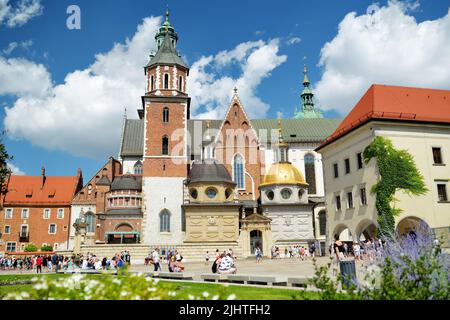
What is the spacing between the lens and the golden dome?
49250 mm

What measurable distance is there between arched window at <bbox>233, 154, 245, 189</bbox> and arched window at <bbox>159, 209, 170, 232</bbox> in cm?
1020

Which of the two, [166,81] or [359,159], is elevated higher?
[166,81]

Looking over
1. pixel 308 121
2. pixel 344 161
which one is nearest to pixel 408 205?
pixel 344 161

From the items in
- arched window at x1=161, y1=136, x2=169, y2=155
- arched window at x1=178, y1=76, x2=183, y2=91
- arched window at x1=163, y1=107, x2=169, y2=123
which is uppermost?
arched window at x1=178, y1=76, x2=183, y2=91

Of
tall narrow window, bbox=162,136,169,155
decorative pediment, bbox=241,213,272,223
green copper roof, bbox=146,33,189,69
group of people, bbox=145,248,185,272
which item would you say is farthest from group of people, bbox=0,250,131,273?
green copper roof, bbox=146,33,189,69

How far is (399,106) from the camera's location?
30609mm

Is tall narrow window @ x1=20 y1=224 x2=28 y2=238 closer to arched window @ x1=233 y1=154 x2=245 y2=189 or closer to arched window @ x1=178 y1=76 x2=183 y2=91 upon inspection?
arched window @ x1=178 y1=76 x2=183 y2=91

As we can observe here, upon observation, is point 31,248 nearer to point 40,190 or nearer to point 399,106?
point 40,190

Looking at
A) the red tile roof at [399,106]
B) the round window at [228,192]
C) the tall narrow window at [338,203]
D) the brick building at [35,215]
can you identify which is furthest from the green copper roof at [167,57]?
the tall narrow window at [338,203]

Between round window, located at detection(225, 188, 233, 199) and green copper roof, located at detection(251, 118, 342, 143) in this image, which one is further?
green copper roof, located at detection(251, 118, 342, 143)

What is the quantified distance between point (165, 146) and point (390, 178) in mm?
29208

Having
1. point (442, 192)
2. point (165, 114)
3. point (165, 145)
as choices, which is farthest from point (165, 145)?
point (442, 192)
